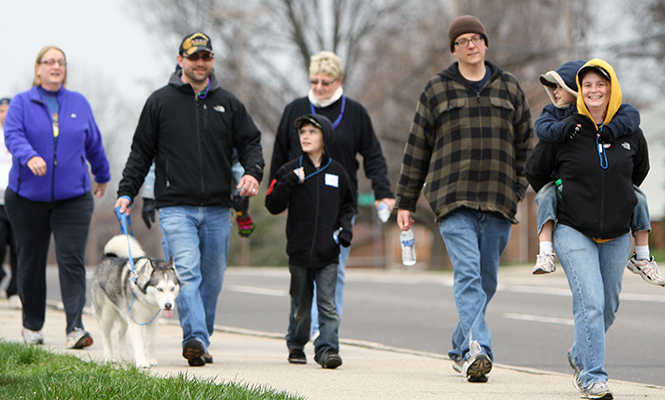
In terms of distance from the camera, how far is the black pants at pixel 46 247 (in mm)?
7238

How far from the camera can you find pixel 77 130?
288 inches

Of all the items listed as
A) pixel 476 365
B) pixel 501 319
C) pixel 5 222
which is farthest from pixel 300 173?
pixel 501 319

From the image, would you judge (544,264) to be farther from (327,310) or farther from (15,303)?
(15,303)

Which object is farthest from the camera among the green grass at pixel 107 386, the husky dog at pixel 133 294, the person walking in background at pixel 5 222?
the person walking in background at pixel 5 222

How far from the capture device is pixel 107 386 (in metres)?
4.48

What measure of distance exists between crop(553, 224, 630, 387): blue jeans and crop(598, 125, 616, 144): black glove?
0.55 m

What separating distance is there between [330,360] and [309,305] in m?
0.51

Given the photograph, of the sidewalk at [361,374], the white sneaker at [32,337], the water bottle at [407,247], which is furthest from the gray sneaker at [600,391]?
the white sneaker at [32,337]

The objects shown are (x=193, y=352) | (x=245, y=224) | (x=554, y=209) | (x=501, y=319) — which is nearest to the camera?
(x=554, y=209)

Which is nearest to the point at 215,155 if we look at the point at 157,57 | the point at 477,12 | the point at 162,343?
the point at 162,343

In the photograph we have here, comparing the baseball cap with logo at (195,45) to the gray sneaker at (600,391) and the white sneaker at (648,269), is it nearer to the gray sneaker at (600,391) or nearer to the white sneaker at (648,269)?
the white sneaker at (648,269)

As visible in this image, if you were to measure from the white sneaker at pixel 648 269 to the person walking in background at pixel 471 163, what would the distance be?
0.95 meters

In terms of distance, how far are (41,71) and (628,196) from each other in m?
4.70

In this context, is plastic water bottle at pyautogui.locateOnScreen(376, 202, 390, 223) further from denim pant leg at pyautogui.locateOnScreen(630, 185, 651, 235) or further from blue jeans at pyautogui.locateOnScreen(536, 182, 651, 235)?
denim pant leg at pyautogui.locateOnScreen(630, 185, 651, 235)
